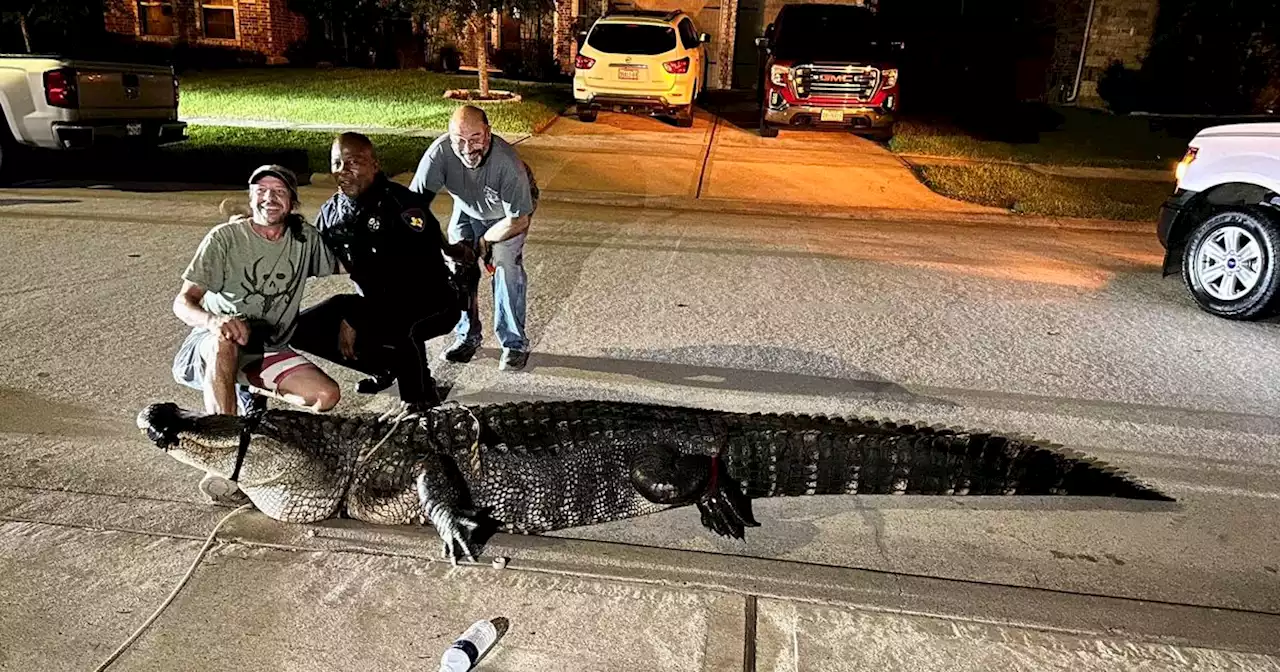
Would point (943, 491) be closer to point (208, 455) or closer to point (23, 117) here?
point (208, 455)

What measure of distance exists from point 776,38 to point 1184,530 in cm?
1279

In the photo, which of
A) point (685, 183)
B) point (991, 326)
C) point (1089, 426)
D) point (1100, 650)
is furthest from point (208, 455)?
point (685, 183)

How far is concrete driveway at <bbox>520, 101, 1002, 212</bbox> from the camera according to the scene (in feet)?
36.6

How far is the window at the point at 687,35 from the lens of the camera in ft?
54.4

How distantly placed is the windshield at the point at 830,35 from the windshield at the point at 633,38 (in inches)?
83.4

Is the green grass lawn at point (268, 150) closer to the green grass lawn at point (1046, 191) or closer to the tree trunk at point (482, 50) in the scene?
the tree trunk at point (482, 50)

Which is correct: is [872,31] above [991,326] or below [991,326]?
above

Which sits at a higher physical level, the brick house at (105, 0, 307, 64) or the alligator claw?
the brick house at (105, 0, 307, 64)

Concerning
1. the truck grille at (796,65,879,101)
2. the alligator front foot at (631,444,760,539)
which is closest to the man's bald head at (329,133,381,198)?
the alligator front foot at (631,444,760,539)

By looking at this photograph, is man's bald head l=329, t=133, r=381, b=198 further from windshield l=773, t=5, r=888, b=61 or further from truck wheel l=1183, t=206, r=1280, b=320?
windshield l=773, t=5, r=888, b=61

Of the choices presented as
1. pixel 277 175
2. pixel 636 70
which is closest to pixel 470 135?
pixel 277 175

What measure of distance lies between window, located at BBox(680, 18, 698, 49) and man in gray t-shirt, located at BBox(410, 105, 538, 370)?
38.9ft

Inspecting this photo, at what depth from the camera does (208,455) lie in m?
3.27

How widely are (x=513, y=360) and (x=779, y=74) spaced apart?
10346mm
